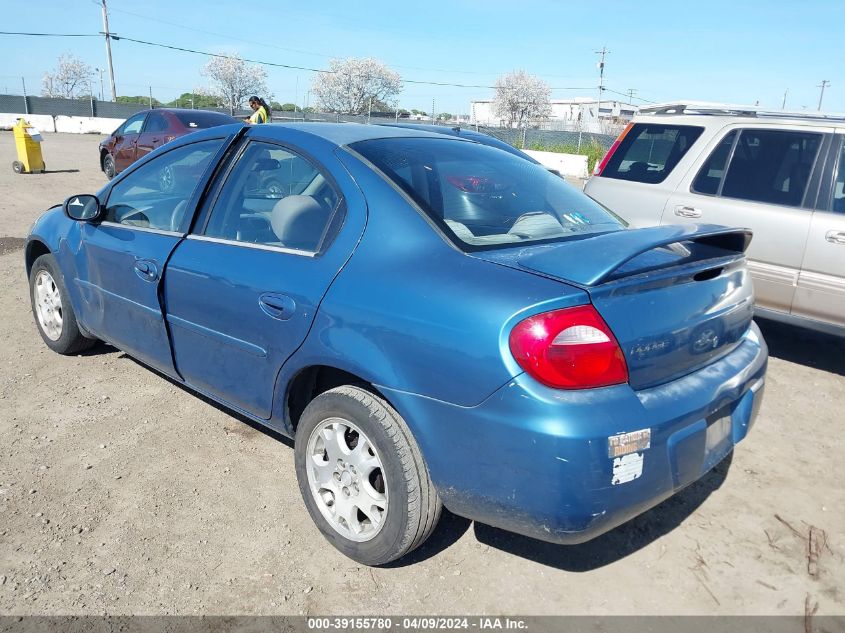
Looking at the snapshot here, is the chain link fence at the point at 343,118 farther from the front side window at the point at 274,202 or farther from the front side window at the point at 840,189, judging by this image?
the front side window at the point at 274,202

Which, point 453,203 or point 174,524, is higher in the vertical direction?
point 453,203

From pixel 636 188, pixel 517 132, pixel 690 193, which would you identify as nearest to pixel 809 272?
pixel 690 193

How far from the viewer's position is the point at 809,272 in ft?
15.6

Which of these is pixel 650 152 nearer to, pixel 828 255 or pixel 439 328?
pixel 828 255

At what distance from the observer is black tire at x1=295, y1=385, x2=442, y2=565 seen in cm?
234

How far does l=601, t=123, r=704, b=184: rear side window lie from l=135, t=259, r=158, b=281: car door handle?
414 centimetres

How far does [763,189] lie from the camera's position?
5086 mm

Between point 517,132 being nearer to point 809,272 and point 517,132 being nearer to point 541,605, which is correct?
point 809,272

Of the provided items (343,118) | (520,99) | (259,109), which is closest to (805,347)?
(259,109)

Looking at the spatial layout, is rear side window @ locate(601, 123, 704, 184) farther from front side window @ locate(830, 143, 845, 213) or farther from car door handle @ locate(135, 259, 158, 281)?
car door handle @ locate(135, 259, 158, 281)

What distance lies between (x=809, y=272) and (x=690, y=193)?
109 centimetres

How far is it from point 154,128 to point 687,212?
10887 mm

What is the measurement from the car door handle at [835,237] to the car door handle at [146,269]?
440cm

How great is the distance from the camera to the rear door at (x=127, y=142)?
43.0 ft
